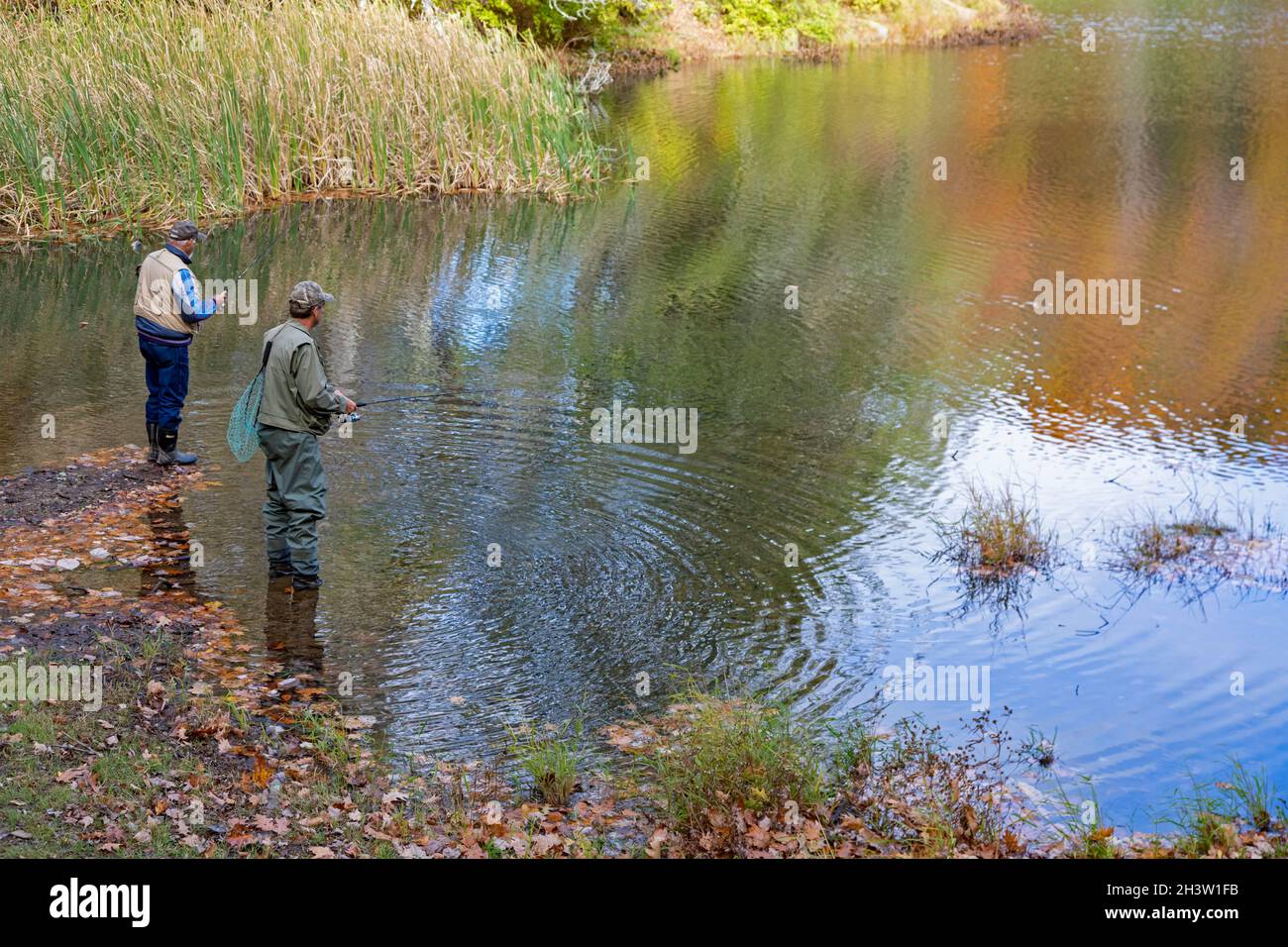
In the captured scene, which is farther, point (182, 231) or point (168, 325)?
point (168, 325)

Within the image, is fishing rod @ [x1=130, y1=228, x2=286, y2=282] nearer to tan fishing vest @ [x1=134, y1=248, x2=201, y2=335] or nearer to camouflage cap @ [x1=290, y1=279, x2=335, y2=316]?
tan fishing vest @ [x1=134, y1=248, x2=201, y2=335]

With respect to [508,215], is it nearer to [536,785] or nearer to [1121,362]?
[1121,362]

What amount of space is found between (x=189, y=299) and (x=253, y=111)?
12.1 m

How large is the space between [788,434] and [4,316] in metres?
10.4

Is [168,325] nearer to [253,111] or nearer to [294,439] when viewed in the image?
[294,439]

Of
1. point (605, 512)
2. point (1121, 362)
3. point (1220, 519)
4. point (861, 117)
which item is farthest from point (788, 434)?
point (861, 117)

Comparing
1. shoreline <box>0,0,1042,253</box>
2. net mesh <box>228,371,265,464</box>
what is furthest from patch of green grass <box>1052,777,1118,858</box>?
shoreline <box>0,0,1042,253</box>

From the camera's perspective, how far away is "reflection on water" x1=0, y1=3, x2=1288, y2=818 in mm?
8617

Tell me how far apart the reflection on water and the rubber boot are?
17.8 inches

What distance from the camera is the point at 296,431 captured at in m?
9.15

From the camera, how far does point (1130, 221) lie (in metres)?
22.7

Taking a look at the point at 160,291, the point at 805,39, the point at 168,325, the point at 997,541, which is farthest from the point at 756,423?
the point at 805,39

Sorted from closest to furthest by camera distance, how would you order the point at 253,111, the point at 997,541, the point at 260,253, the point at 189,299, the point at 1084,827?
the point at 1084,827 < the point at 997,541 < the point at 189,299 < the point at 260,253 < the point at 253,111

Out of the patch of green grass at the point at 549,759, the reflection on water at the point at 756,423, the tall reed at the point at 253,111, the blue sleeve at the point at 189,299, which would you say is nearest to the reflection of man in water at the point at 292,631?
the reflection on water at the point at 756,423
